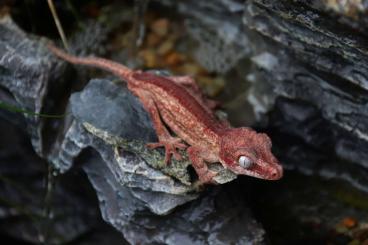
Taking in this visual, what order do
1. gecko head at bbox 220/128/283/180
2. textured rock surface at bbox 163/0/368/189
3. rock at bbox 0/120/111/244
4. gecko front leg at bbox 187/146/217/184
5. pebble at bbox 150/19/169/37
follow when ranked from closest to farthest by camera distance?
textured rock surface at bbox 163/0/368/189 → gecko head at bbox 220/128/283/180 → gecko front leg at bbox 187/146/217/184 → rock at bbox 0/120/111/244 → pebble at bbox 150/19/169/37

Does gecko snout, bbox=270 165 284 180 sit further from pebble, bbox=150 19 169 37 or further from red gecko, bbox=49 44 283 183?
pebble, bbox=150 19 169 37

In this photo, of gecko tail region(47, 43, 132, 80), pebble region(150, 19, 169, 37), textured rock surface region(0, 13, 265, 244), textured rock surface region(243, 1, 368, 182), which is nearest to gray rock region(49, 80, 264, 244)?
textured rock surface region(0, 13, 265, 244)

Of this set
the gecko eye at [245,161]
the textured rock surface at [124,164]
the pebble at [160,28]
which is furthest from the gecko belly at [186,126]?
the pebble at [160,28]

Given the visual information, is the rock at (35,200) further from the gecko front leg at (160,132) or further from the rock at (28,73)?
the gecko front leg at (160,132)

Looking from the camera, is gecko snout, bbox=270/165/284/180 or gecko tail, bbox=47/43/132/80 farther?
gecko tail, bbox=47/43/132/80

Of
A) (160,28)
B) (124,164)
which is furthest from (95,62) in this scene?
(160,28)

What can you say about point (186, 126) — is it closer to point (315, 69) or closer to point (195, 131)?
point (195, 131)

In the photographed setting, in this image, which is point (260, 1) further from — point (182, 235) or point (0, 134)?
point (0, 134)

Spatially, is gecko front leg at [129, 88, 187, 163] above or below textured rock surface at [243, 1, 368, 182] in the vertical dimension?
below
